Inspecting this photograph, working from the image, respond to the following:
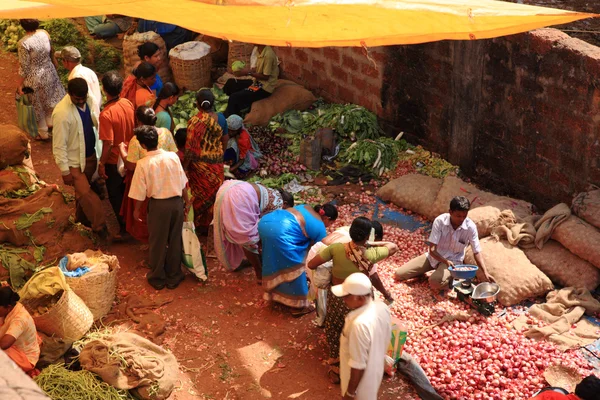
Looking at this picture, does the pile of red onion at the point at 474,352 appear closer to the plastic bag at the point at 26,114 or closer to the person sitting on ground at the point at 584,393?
the person sitting on ground at the point at 584,393

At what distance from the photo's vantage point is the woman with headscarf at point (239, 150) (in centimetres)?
881

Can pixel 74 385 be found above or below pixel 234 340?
above

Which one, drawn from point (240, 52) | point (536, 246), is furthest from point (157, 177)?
point (240, 52)

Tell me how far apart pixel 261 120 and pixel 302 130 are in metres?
0.64

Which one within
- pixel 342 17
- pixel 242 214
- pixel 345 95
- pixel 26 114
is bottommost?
pixel 242 214

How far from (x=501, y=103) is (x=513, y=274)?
2251 mm

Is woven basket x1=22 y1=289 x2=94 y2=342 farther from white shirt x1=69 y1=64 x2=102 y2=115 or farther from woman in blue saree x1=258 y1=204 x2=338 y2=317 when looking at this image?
white shirt x1=69 y1=64 x2=102 y2=115

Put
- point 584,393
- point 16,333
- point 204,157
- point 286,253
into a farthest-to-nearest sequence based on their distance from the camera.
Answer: point 204,157 < point 286,253 < point 16,333 < point 584,393

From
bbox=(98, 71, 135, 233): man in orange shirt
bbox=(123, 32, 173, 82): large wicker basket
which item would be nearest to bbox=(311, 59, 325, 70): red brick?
bbox=(123, 32, 173, 82): large wicker basket

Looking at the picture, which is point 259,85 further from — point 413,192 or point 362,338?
point 362,338

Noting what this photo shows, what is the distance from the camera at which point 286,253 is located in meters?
6.53

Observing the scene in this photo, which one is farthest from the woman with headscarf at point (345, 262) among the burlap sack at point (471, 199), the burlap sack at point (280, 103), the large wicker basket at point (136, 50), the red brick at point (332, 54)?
the large wicker basket at point (136, 50)

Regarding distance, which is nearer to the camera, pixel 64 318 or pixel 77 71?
pixel 64 318

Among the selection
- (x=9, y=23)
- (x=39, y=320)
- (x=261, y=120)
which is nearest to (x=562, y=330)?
(x=39, y=320)
